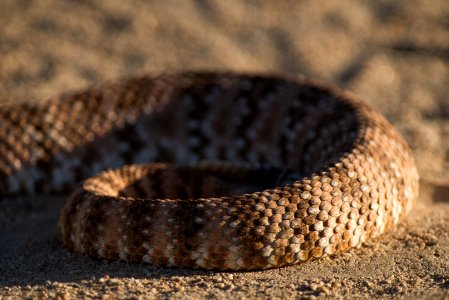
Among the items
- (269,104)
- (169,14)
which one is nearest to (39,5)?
(169,14)

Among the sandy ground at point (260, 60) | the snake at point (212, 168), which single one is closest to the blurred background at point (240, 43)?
the sandy ground at point (260, 60)

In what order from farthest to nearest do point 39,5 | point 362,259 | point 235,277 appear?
point 39,5 → point 362,259 → point 235,277

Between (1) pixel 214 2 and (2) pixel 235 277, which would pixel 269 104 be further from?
(1) pixel 214 2

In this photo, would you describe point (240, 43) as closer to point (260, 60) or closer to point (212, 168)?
point (260, 60)

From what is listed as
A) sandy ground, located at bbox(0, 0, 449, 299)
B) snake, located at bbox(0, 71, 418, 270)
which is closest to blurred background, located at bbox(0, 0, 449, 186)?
sandy ground, located at bbox(0, 0, 449, 299)

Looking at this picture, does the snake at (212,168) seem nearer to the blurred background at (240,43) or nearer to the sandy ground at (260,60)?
the sandy ground at (260,60)
